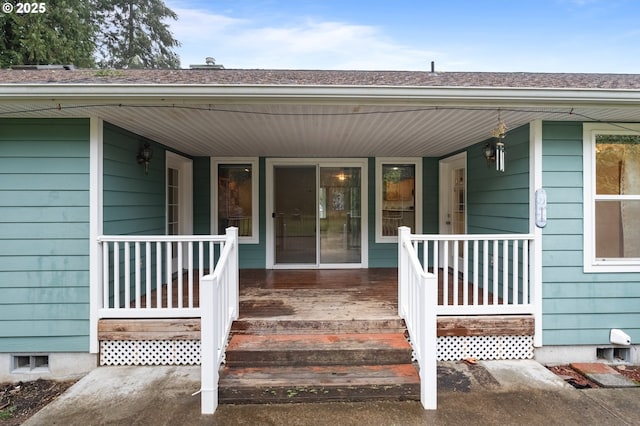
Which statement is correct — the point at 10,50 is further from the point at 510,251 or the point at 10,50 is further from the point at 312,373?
the point at 510,251

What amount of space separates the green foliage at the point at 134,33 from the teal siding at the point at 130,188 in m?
11.8

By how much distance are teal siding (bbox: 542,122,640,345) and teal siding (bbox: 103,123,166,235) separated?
430 centimetres

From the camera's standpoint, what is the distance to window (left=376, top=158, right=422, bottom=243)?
5785mm

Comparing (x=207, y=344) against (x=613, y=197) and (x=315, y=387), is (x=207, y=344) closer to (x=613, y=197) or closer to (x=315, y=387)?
(x=315, y=387)

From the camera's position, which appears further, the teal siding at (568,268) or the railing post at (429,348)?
the teal siding at (568,268)

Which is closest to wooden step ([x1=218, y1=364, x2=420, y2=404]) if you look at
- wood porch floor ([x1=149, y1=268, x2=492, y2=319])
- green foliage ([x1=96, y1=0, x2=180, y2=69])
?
wood porch floor ([x1=149, y1=268, x2=492, y2=319])

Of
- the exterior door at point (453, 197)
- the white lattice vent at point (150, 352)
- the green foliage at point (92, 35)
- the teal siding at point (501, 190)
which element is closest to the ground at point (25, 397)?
the white lattice vent at point (150, 352)

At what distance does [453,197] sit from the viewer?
5.51 meters

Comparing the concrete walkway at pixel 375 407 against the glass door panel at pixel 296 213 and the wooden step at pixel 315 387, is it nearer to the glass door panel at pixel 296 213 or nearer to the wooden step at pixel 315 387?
the wooden step at pixel 315 387

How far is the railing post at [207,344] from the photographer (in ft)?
7.91

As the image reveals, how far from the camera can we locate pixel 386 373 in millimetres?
2682

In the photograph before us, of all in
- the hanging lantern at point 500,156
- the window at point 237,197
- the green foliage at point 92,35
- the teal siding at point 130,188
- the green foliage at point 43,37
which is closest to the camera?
the hanging lantern at point 500,156

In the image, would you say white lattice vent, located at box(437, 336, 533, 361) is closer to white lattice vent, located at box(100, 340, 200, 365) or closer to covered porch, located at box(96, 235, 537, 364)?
covered porch, located at box(96, 235, 537, 364)

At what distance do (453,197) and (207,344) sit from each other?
4.48m
